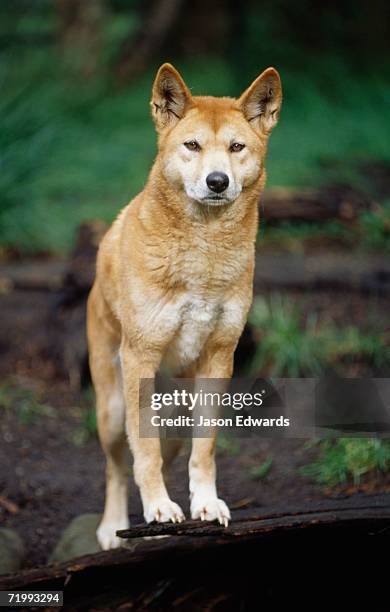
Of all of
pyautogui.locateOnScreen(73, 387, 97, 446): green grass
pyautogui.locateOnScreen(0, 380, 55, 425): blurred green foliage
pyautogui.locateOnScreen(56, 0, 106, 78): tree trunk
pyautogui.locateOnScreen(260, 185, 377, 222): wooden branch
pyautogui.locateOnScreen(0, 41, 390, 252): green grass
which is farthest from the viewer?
pyautogui.locateOnScreen(56, 0, 106, 78): tree trunk

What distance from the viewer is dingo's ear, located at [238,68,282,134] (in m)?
3.88

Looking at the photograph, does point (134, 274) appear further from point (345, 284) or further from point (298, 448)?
point (345, 284)

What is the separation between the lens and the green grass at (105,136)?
7.77m

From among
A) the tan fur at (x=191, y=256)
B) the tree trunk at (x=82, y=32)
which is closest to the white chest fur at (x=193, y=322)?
the tan fur at (x=191, y=256)

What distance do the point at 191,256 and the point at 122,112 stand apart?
8.06m

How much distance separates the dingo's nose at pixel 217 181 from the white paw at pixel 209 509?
1.35 meters

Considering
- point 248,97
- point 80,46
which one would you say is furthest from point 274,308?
point 80,46

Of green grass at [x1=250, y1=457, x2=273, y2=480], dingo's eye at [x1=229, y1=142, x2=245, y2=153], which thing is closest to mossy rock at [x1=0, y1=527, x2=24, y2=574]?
green grass at [x1=250, y1=457, x2=273, y2=480]

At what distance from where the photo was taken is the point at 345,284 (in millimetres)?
7289

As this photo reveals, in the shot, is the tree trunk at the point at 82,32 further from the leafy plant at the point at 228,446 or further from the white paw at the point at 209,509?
the white paw at the point at 209,509

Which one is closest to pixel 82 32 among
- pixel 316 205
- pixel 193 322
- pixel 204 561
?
pixel 316 205

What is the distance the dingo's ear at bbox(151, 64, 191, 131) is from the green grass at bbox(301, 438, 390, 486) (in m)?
2.34

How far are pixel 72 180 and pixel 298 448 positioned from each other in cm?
475

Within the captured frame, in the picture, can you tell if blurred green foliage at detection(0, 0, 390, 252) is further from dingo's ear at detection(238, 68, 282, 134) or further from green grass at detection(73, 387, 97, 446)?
dingo's ear at detection(238, 68, 282, 134)
